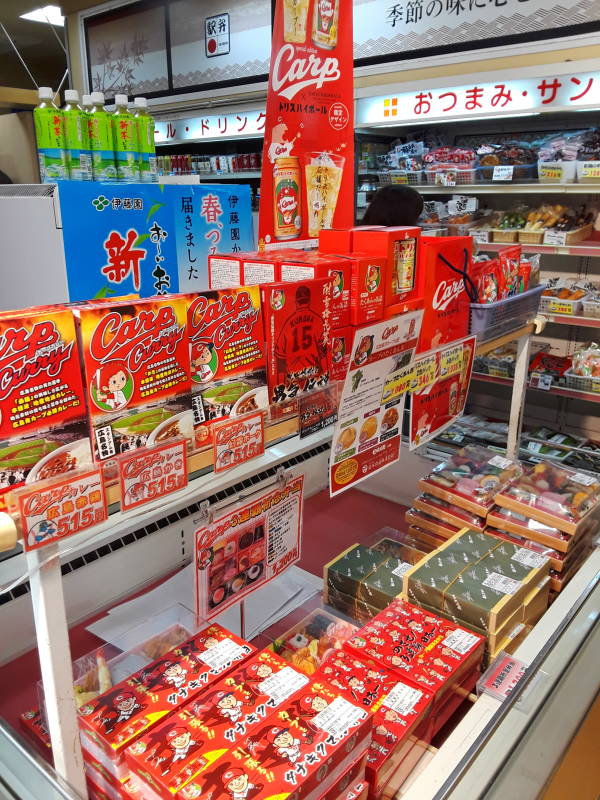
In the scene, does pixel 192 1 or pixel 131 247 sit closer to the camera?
pixel 131 247

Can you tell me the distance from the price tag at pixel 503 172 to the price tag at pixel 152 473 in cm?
332

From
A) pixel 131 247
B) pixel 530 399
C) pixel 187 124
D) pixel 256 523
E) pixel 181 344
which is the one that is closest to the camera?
pixel 181 344

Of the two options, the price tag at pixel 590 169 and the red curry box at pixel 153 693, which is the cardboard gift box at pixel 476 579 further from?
the price tag at pixel 590 169

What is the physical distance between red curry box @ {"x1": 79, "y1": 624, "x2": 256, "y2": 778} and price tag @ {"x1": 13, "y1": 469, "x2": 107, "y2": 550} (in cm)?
38

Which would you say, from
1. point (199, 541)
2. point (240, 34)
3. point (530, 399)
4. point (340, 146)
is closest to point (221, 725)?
point (199, 541)

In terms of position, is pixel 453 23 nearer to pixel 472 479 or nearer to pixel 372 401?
pixel 472 479

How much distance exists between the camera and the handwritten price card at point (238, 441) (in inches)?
37.7

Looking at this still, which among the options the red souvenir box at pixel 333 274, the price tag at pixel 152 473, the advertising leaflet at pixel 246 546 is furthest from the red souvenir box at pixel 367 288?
the price tag at pixel 152 473

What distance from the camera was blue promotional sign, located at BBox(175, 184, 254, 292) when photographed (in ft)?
8.43

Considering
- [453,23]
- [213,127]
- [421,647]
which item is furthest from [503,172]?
[421,647]

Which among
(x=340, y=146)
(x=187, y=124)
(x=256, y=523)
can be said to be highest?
(x=187, y=124)

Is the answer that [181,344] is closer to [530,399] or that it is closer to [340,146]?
[340,146]

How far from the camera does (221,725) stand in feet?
3.10

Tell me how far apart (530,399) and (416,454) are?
269 cm
